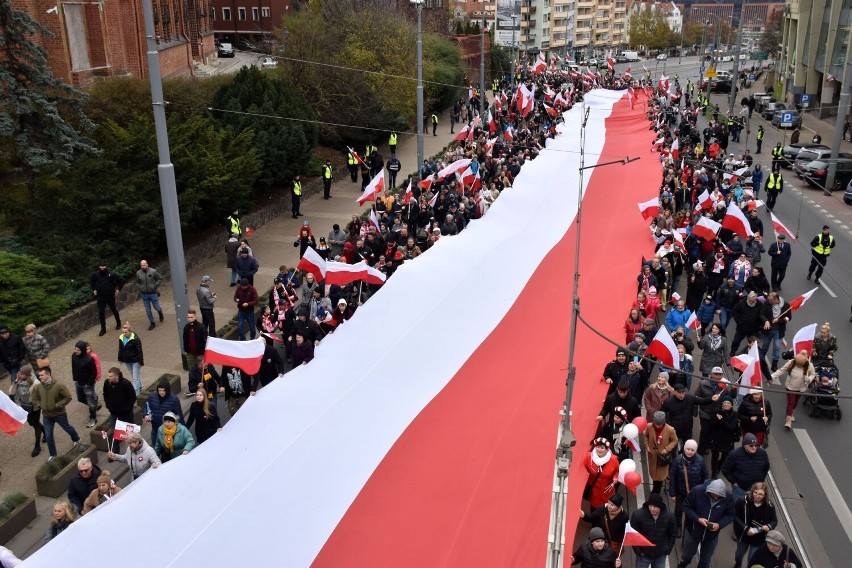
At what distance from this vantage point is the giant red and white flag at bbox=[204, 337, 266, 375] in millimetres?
10375

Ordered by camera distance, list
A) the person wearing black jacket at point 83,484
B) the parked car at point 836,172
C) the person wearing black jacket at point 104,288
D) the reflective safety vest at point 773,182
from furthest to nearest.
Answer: the parked car at point 836,172 → the reflective safety vest at point 773,182 → the person wearing black jacket at point 104,288 → the person wearing black jacket at point 83,484

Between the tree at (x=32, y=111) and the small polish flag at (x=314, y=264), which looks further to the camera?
the tree at (x=32, y=111)

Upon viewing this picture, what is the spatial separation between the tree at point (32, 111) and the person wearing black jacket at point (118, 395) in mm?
8722

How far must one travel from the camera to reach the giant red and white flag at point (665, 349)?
1092 centimetres

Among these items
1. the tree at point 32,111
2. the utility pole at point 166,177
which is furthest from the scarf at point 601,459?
the tree at point 32,111

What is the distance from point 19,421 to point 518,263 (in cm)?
885

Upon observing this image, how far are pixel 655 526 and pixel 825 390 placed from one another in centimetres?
542

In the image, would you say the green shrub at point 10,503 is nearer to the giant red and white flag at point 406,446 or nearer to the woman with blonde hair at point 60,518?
the woman with blonde hair at point 60,518

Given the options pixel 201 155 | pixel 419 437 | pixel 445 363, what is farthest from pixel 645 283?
pixel 201 155

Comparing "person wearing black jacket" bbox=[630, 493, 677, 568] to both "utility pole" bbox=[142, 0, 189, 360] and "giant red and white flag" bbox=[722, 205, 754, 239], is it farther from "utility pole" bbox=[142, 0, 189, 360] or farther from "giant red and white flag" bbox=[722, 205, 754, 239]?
"giant red and white flag" bbox=[722, 205, 754, 239]

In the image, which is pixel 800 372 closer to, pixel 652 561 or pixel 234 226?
pixel 652 561

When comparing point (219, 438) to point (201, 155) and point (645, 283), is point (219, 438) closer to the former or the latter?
point (645, 283)

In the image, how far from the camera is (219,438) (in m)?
8.65

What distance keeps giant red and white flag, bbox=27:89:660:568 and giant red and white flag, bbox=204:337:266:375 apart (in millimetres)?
624
